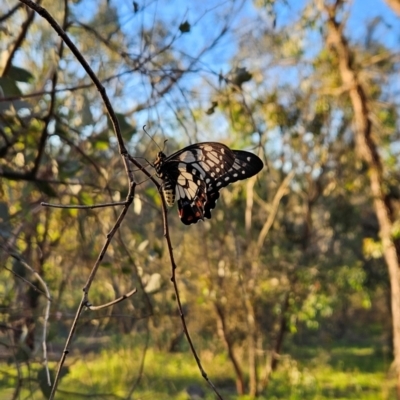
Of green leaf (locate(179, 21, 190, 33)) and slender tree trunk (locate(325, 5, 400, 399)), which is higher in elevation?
slender tree trunk (locate(325, 5, 400, 399))

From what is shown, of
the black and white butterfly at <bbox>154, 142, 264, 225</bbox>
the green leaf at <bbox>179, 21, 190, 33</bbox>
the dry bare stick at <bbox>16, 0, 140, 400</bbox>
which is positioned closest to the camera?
the dry bare stick at <bbox>16, 0, 140, 400</bbox>

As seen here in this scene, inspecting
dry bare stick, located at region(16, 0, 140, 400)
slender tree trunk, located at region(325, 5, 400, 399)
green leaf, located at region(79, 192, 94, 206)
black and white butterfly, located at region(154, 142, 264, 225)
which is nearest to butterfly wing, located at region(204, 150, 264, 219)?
black and white butterfly, located at region(154, 142, 264, 225)

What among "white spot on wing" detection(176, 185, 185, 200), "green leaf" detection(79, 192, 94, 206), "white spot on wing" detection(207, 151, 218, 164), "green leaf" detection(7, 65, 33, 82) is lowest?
"white spot on wing" detection(176, 185, 185, 200)

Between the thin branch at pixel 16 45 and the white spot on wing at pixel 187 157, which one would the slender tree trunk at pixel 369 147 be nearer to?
the thin branch at pixel 16 45

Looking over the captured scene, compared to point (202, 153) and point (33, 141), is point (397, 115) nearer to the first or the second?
point (33, 141)

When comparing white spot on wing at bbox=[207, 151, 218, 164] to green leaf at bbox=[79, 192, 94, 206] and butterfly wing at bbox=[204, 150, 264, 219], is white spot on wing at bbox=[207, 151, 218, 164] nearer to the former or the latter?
butterfly wing at bbox=[204, 150, 264, 219]

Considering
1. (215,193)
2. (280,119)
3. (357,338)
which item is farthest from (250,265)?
(357,338)

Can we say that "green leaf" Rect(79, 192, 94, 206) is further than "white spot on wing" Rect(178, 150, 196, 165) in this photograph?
Yes

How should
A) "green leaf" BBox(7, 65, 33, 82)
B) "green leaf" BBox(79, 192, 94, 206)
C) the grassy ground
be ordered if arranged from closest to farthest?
"green leaf" BBox(7, 65, 33, 82) → "green leaf" BBox(79, 192, 94, 206) → the grassy ground
